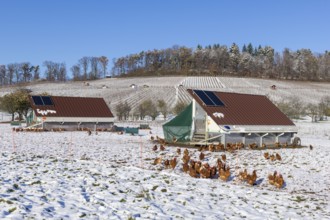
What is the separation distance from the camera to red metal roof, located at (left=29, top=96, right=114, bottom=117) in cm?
3962

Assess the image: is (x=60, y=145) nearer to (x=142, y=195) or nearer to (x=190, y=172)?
(x=190, y=172)

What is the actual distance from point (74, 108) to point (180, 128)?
56.0 feet

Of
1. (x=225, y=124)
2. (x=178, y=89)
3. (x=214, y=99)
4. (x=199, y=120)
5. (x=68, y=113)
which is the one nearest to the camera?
(x=225, y=124)

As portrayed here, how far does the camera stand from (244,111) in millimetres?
29484

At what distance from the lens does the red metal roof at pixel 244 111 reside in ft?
90.2

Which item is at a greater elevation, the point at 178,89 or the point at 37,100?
the point at 178,89

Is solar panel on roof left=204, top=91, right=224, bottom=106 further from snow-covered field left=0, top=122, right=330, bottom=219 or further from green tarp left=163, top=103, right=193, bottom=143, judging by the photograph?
snow-covered field left=0, top=122, right=330, bottom=219

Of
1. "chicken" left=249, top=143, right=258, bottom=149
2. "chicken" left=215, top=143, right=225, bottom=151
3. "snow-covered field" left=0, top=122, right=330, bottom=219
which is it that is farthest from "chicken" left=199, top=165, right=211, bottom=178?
"chicken" left=249, top=143, right=258, bottom=149

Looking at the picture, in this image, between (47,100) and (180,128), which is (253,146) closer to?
(180,128)

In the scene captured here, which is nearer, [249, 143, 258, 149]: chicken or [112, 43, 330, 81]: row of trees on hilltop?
[249, 143, 258, 149]: chicken

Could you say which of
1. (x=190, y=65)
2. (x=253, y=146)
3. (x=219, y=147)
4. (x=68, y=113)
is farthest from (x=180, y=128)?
(x=190, y=65)

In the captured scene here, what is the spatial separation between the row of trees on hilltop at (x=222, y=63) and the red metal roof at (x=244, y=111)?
118 metres

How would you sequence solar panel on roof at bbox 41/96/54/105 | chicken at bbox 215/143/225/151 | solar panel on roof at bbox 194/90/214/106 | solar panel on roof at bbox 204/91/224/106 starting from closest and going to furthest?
chicken at bbox 215/143/225/151, solar panel on roof at bbox 194/90/214/106, solar panel on roof at bbox 204/91/224/106, solar panel on roof at bbox 41/96/54/105

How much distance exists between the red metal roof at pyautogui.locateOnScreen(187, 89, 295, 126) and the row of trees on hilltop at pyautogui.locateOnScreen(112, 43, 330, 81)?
11820cm
